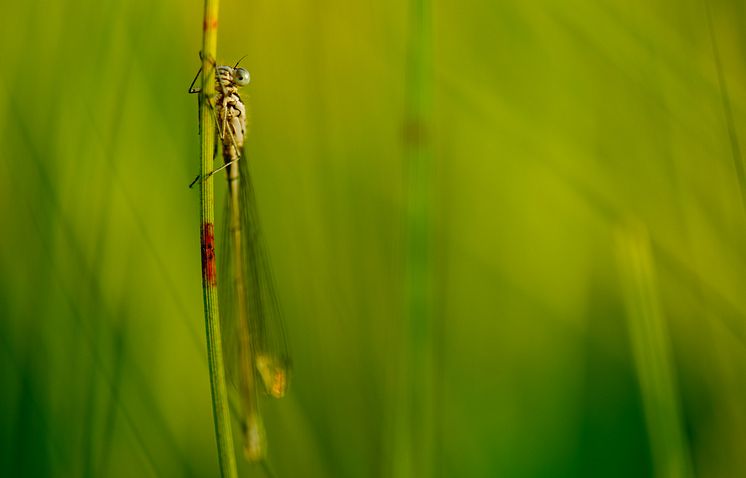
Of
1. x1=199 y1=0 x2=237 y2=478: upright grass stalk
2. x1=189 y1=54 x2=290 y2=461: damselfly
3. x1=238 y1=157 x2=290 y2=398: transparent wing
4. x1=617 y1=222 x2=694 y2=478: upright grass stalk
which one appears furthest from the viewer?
x1=238 y1=157 x2=290 y2=398: transparent wing

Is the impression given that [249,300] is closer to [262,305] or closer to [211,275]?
[262,305]

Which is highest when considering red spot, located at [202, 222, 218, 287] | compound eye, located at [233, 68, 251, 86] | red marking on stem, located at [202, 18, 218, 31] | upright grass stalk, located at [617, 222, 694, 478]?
compound eye, located at [233, 68, 251, 86]

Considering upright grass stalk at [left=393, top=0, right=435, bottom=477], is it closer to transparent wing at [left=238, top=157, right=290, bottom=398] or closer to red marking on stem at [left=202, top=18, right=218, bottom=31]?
red marking on stem at [left=202, top=18, right=218, bottom=31]

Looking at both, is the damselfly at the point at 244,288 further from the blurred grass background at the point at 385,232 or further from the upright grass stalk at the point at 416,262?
the upright grass stalk at the point at 416,262

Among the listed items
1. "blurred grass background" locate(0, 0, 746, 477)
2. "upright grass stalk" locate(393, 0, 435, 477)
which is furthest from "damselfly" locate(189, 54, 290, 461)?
"upright grass stalk" locate(393, 0, 435, 477)

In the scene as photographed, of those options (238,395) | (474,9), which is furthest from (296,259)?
(474,9)

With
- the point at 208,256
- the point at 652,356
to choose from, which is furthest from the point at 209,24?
the point at 652,356
